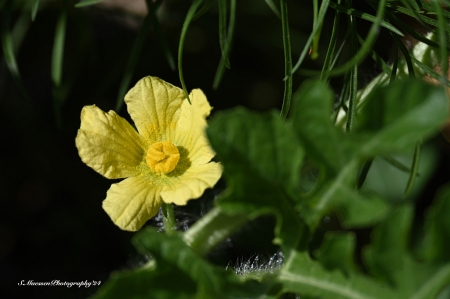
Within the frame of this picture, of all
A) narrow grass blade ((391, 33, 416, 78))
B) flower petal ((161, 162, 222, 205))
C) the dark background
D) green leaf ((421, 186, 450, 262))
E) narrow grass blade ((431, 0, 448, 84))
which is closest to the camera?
green leaf ((421, 186, 450, 262))

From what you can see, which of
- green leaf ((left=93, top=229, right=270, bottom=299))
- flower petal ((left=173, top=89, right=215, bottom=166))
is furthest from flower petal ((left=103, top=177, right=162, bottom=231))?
green leaf ((left=93, top=229, right=270, bottom=299))

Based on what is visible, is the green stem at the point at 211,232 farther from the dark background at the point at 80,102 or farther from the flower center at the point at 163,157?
the dark background at the point at 80,102

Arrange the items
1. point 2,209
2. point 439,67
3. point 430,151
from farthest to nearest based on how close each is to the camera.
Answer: point 430,151 < point 2,209 < point 439,67

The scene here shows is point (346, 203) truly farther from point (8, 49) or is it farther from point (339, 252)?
point (8, 49)

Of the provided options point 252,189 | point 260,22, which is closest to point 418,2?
point 252,189

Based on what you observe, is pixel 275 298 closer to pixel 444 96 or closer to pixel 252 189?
pixel 252 189

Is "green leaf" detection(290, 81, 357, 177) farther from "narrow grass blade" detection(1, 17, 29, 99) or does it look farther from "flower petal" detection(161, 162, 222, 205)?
"narrow grass blade" detection(1, 17, 29, 99)

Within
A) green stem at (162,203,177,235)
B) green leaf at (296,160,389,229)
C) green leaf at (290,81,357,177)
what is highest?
green leaf at (290,81,357,177)
